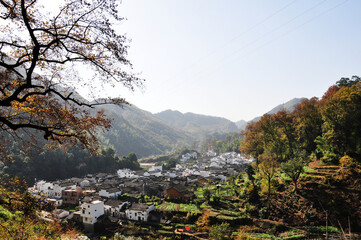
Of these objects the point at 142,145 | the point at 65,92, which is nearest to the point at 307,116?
the point at 65,92

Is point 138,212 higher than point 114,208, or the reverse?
point 114,208

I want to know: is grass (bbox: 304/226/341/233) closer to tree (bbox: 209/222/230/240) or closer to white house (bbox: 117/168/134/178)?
tree (bbox: 209/222/230/240)

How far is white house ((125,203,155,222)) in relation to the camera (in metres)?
28.5

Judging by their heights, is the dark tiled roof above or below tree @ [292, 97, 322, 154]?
below

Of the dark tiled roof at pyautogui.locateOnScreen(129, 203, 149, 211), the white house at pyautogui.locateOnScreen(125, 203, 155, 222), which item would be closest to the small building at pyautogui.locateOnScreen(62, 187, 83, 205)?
the white house at pyautogui.locateOnScreen(125, 203, 155, 222)

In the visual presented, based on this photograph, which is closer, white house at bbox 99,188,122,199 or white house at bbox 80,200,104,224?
white house at bbox 80,200,104,224

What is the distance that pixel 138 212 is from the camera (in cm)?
2895

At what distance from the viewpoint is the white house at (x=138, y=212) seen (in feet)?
93.5

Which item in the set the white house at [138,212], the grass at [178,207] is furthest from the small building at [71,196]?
the grass at [178,207]

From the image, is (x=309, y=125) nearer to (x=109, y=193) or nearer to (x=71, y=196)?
(x=109, y=193)

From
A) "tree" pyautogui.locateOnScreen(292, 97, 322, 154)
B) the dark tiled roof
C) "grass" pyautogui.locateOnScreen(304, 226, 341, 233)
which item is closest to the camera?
"grass" pyautogui.locateOnScreen(304, 226, 341, 233)

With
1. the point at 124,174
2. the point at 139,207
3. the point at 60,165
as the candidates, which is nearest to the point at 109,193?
the point at 139,207

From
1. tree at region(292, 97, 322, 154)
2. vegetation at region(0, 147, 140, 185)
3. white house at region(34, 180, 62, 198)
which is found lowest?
white house at region(34, 180, 62, 198)

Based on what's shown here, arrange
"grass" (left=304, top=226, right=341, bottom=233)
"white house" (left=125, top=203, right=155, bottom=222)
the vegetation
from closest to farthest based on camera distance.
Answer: "grass" (left=304, top=226, right=341, bottom=233), "white house" (left=125, top=203, right=155, bottom=222), the vegetation
